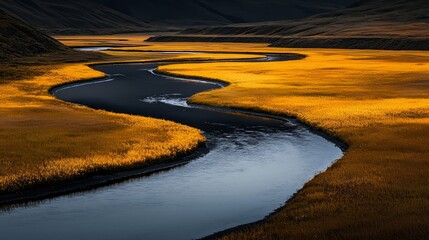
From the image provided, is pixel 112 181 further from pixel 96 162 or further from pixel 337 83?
pixel 337 83

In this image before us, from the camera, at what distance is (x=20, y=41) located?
404 ft

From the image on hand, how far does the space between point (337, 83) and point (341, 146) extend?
36547mm

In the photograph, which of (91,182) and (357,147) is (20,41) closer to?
(357,147)

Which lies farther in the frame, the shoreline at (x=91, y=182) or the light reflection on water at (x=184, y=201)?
the shoreline at (x=91, y=182)

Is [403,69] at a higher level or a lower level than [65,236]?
higher

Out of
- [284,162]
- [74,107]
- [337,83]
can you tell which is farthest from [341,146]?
[337,83]

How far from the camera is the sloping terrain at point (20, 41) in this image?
114 m

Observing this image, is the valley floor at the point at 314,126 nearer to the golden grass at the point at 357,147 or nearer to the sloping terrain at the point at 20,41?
the golden grass at the point at 357,147

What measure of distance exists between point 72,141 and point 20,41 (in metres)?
93.6

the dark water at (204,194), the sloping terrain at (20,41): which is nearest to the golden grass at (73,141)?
Result: the dark water at (204,194)

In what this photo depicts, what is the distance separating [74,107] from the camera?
52906mm

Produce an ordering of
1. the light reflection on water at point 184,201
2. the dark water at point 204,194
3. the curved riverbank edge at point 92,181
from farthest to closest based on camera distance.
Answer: the curved riverbank edge at point 92,181
the dark water at point 204,194
the light reflection on water at point 184,201

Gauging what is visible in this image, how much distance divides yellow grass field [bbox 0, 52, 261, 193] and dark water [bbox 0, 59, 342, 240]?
191 centimetres

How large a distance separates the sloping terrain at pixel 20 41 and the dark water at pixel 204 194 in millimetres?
76188
